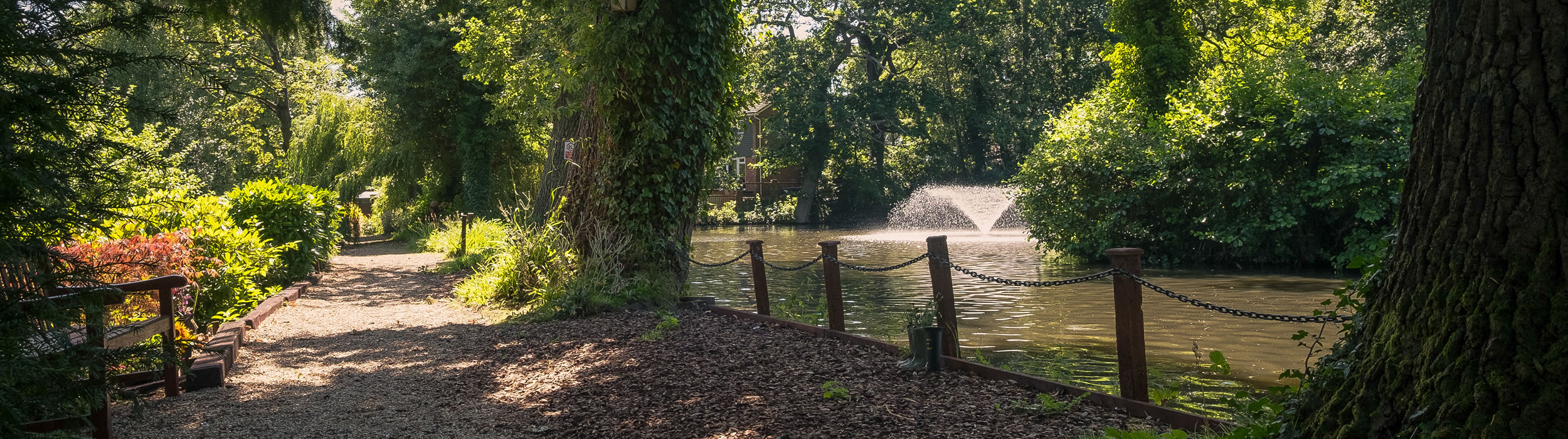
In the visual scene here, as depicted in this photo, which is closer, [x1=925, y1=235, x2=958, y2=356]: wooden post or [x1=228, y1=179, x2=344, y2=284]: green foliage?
[x1=925, y1=235, x2=958, y2=356]: wooden post

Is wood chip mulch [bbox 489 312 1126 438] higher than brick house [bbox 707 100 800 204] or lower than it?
lower

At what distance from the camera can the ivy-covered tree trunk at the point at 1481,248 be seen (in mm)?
2816

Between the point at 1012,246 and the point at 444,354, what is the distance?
1688 cm

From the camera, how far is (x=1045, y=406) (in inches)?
198

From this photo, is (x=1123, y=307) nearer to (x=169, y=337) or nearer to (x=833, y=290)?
(x=833, y=290)

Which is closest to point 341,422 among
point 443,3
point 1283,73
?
point 443,3

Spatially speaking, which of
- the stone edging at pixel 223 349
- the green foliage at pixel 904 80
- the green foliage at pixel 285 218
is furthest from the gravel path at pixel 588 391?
the green foliage at pixel 904 80

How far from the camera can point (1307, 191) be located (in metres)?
15.2

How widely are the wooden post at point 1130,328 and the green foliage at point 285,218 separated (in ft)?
34.1

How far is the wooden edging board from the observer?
4539 mm

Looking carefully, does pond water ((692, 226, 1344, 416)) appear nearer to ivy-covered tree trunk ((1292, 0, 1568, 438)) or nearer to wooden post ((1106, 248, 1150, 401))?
wooden post ((1106, 248, 1150, 401))

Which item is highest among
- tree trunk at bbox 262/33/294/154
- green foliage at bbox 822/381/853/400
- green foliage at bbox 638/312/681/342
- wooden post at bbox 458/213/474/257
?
tree trunk at bbox 262/33/294/154

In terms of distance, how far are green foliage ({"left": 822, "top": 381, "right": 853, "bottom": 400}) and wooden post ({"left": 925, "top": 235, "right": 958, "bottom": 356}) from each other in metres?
1.10

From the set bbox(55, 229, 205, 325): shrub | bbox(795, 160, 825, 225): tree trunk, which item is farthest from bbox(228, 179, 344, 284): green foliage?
bbox(795, 160, 825, 225): tree trunk
